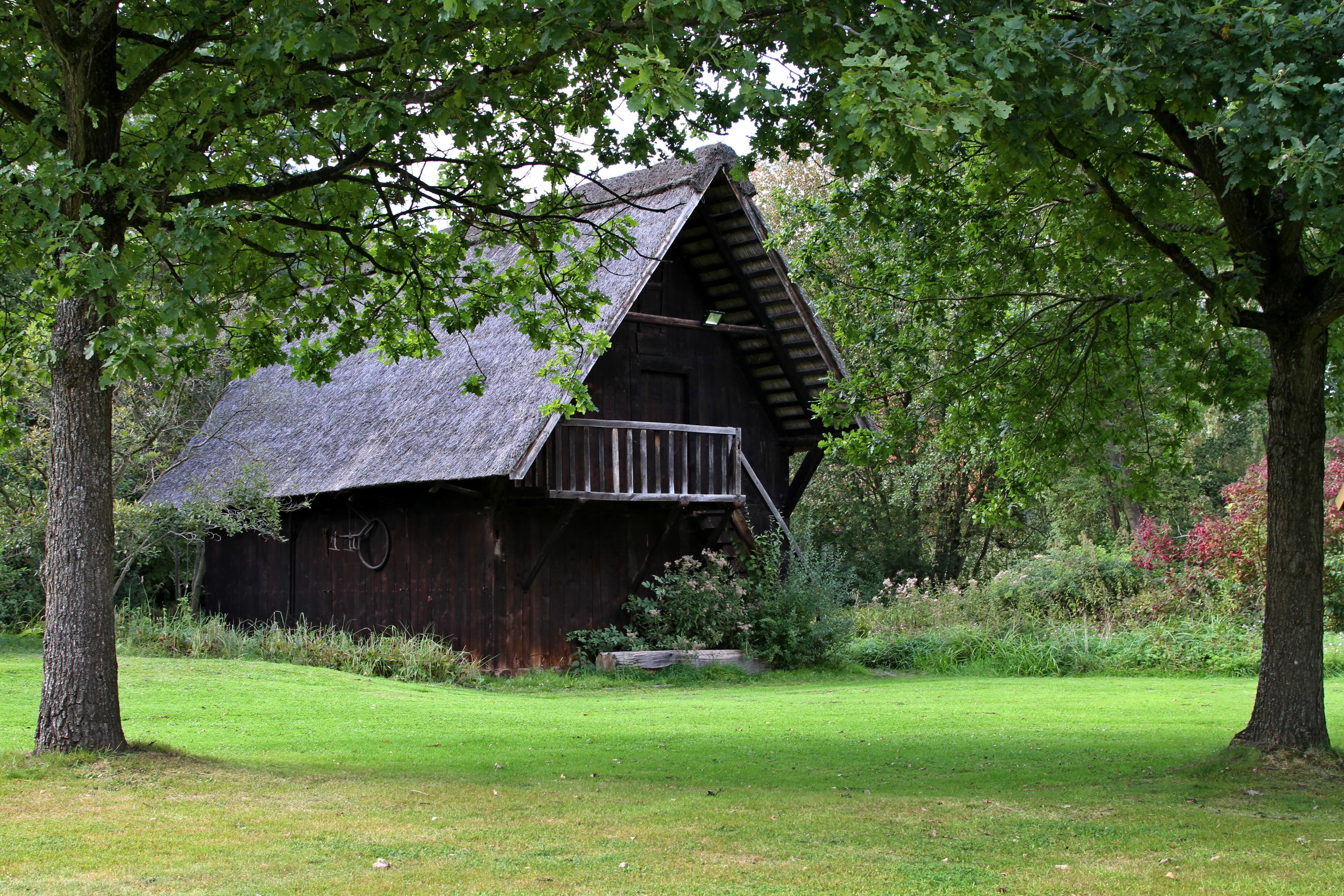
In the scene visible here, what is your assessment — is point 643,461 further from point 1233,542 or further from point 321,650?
point 1233,542

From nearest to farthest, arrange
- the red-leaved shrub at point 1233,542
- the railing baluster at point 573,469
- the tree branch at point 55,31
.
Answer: the tree branch at point 55,31 < the railing baluster at point 573,469 < the red-leaved shrub at point 1233,542

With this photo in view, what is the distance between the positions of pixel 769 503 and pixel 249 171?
43.5 feet

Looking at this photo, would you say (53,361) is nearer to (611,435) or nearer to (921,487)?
(611,435)

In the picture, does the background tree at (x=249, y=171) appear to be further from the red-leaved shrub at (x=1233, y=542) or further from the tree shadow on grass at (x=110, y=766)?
the red-leaved shrub at (x=1233, y=542)

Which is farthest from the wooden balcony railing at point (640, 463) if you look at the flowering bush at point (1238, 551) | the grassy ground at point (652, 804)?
the flowering bush at point (1238, 551)

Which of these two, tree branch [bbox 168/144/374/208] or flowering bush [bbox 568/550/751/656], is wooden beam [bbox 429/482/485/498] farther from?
tree branch [bbox 168/144/374/208]

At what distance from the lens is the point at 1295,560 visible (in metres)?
8.88

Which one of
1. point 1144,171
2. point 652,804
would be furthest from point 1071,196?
point 652,804

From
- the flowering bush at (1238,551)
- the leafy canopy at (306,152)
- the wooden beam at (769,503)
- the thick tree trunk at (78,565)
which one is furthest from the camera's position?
the flowering bush at (1238,551)

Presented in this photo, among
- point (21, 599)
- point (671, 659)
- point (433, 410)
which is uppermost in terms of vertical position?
point (433, 410)

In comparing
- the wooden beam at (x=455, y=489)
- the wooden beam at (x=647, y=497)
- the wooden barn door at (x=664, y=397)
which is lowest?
the wooden beam at (x=647, y=497)

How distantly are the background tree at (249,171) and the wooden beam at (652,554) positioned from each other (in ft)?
31.0

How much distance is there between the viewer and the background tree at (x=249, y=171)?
757 centimetres

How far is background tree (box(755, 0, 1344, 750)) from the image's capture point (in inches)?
254
